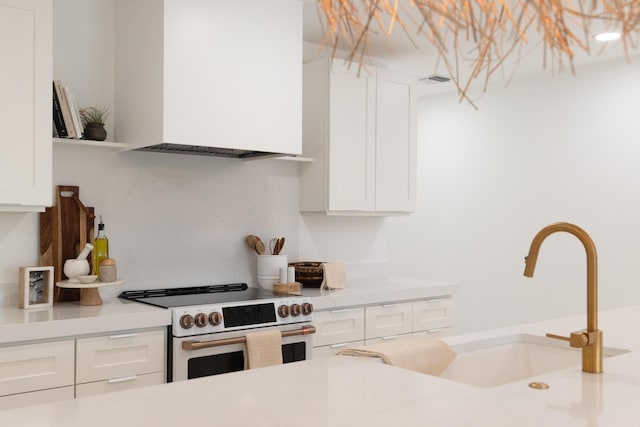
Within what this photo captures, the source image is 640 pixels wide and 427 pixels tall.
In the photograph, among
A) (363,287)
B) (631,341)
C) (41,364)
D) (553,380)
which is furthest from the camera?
(363,287)

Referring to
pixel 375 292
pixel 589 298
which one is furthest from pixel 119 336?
pixel 589 298

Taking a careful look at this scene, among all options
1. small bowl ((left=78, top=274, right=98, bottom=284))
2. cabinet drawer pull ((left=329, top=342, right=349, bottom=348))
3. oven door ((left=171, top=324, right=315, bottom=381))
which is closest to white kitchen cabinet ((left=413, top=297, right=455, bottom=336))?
cabinet drawer pull ((left=329, top=342, right=349, bottom=348))

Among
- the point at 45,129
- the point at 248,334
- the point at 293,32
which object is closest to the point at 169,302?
the point at 248,334

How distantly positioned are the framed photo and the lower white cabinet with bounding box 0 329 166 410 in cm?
44

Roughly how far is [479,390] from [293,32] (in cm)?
263

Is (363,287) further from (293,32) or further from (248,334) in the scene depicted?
(293,32)

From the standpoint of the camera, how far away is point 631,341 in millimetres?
2225

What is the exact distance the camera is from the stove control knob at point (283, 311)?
3443 mm

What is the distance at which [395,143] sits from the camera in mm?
4555

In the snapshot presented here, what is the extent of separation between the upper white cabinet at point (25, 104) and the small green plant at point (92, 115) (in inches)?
17.7

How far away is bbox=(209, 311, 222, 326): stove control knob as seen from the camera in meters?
3.15

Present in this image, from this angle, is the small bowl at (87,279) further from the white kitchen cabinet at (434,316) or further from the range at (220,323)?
the white kitchen cabinet at (434,316)

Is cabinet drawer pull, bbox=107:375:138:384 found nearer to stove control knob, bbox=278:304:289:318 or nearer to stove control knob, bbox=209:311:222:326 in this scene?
stove control knob, bbox=209:311:222:326

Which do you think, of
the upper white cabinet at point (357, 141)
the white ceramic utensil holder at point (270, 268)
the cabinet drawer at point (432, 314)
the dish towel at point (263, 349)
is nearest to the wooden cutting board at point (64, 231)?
the dish towel at point (263, 349)
